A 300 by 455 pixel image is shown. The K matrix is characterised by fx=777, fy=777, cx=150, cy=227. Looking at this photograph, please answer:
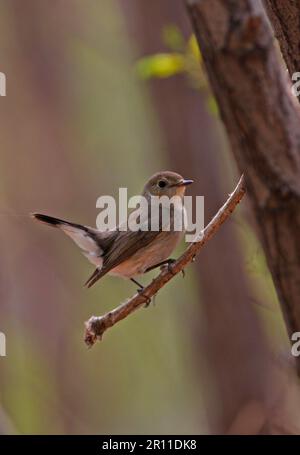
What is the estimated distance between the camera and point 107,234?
5031mm

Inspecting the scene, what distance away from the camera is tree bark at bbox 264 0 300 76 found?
268cm

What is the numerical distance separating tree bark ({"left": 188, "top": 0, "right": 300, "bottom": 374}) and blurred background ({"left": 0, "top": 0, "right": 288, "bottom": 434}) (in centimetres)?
452

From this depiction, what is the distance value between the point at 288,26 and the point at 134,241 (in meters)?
2.33

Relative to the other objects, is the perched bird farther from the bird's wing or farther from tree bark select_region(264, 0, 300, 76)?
tree bark select_region(264, 0, 300, 76)

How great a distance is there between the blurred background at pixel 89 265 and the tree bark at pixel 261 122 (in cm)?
452

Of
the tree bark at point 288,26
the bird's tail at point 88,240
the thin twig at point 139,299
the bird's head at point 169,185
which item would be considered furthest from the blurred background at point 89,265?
the tree bark at point 288,26

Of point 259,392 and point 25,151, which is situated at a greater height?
point 25,151

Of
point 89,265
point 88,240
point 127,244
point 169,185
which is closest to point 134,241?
point 127,244

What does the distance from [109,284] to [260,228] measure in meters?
7.21

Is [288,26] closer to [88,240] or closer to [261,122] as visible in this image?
[261,122]
